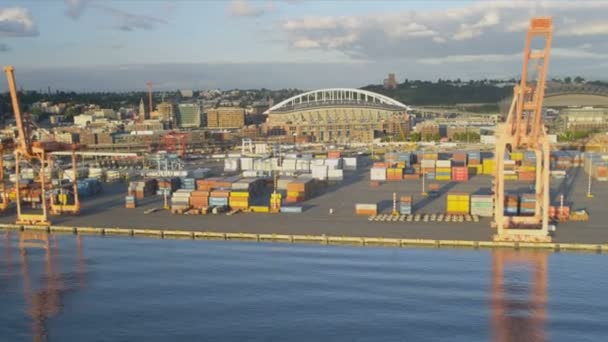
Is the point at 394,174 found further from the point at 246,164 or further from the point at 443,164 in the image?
the point at 246,164

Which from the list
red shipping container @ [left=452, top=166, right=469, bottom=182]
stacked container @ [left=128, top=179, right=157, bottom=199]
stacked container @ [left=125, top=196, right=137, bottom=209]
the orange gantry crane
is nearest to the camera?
the orange gantry crane

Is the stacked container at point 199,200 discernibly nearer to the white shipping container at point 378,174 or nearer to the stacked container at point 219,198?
the stacked container at point 219,198

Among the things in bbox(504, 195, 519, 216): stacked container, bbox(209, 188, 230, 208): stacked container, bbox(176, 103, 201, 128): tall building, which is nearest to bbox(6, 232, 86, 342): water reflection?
bbox(209, 188, 230, 208): stacked container

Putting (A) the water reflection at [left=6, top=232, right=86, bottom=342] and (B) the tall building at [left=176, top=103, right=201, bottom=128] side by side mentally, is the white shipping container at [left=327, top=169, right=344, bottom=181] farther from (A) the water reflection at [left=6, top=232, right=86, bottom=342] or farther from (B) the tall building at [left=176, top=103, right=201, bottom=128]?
(B) the tall building at [left=176, top=103, right=201, bottom=128]

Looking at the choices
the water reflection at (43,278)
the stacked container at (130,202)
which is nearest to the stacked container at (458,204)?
the stacked container at (130,202)

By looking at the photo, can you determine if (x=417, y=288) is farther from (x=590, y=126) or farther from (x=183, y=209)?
(x=590, y=126)

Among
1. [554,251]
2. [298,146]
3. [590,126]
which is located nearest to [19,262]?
[554,251]
